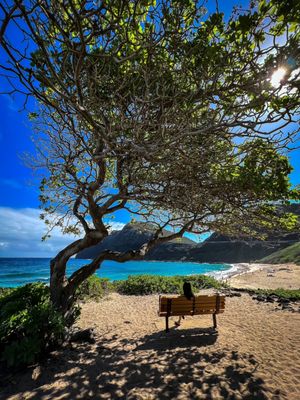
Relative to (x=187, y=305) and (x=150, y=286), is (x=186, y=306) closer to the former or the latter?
(x=187, y=305)

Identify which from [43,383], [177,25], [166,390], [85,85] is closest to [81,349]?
[43,383]

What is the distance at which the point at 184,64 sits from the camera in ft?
15.8

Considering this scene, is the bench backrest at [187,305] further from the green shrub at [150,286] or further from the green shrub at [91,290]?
the green shrub at [150,286]

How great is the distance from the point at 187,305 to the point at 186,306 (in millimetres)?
49

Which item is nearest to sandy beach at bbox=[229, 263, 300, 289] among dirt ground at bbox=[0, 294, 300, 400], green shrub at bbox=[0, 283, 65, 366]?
dirt ground at bbox=[0, 294, 300, 400]

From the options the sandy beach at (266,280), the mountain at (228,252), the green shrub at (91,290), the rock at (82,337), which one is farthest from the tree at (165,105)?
the mountain at (228,252)

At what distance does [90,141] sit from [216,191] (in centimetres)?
435

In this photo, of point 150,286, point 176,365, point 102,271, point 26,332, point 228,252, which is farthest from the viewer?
point 228,252

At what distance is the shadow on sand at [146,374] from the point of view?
4.80 metres

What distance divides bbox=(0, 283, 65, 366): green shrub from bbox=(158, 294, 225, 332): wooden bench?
333cm

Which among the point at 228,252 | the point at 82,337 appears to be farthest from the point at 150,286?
the point at 228,252

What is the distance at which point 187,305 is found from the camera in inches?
340

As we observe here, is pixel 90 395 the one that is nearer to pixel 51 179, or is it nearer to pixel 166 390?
pixel 166 390

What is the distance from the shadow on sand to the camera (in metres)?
4.80
